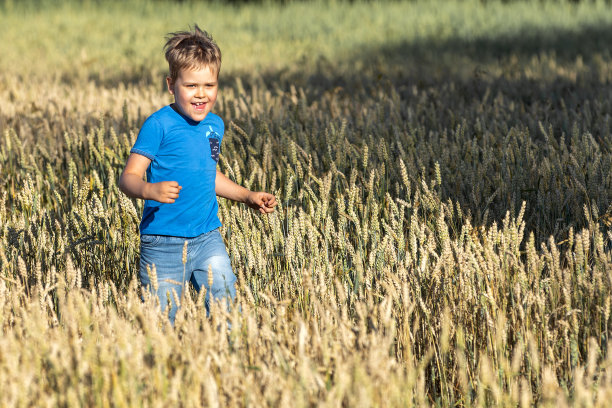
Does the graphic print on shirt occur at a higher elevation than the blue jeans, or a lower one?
higher

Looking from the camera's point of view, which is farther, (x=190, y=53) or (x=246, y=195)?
(x=246, y=195)

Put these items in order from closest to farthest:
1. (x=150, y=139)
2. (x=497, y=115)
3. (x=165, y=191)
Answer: (x=165, y=191) → (x=150, y=139) → (x=497, y=115)

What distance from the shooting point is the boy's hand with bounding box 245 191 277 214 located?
2588mm

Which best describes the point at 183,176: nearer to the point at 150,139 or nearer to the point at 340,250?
the point at 150,139

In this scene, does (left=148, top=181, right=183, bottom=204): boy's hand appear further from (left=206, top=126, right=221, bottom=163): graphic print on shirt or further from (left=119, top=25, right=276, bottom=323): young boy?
(left=206, top=126, right=221, bottom=163): graphic print on shirt

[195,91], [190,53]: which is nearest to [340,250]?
[195,91]

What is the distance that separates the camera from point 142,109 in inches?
222

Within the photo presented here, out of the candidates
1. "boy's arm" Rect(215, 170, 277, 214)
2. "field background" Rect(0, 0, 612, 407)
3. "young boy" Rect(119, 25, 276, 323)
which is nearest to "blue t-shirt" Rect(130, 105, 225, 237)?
"young boy" Rect(119, 25, 276, 323)

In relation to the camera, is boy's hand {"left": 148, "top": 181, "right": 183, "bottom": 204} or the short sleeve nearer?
boy's hand {"left": 148, "top": 181, "right": 183, "bottom": 204}

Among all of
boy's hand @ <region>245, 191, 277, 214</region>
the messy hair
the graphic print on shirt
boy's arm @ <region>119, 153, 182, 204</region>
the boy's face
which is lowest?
boy's hand @ <region>245, 191, 277, 214</region>

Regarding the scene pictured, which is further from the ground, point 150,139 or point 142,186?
point 150,139

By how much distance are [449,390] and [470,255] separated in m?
0.45

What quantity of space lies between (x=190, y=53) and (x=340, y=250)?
97 centimetres

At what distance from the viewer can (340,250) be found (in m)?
2.93
